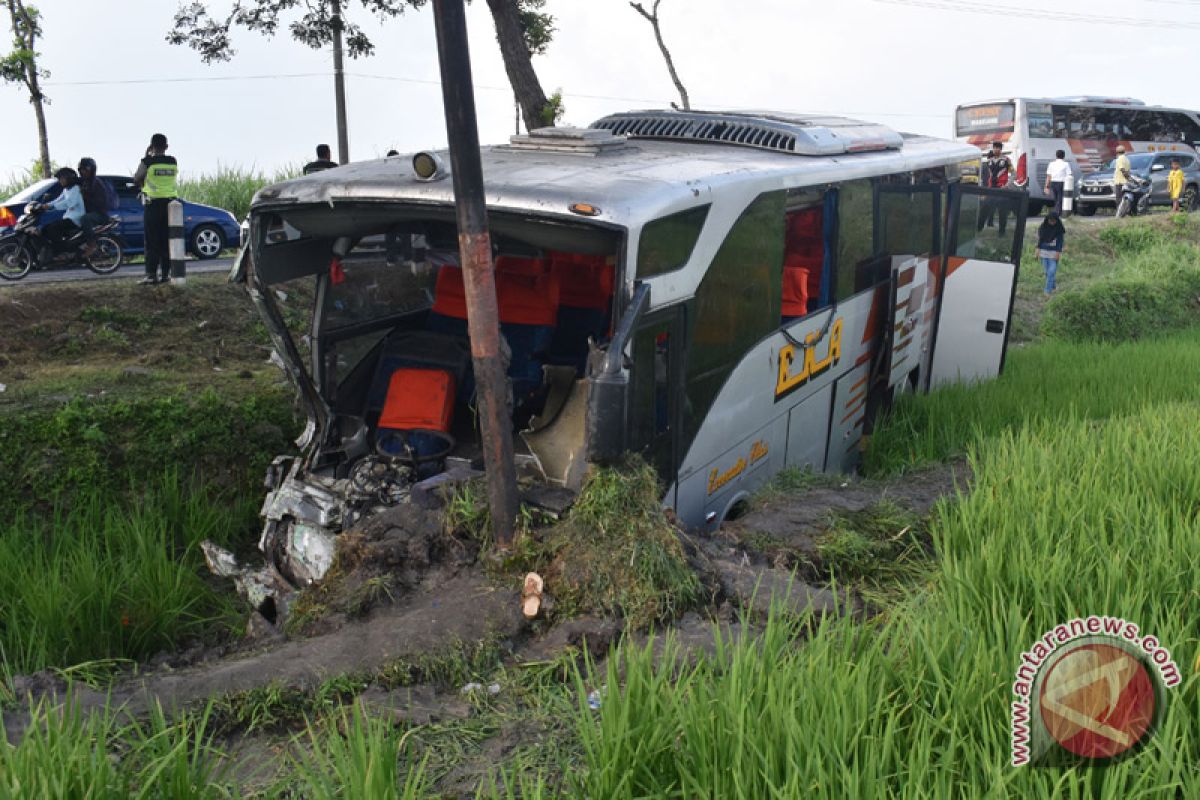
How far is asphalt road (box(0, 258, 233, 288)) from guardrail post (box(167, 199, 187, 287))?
595 mm

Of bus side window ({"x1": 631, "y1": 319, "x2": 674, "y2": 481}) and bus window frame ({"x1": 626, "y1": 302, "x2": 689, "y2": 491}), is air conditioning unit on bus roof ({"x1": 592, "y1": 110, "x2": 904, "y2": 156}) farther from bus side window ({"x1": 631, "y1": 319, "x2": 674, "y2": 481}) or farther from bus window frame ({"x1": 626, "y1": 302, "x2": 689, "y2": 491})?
bus side window ({"x1": 631, "y1": 319, "x2": 674, "y2": 481})

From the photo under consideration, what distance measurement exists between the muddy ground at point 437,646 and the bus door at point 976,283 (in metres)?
5.21

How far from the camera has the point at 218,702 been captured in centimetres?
404

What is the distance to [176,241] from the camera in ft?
40.2

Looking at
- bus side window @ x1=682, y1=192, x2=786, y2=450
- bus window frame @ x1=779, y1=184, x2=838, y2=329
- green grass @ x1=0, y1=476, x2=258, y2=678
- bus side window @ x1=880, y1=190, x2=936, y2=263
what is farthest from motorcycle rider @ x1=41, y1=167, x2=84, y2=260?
bus side window @ x1=682, y1=192, x2=786, y2=450

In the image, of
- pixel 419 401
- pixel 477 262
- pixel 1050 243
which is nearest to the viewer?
pixel 477 262

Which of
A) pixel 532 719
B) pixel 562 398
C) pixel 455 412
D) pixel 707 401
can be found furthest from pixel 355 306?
pixel 532 719

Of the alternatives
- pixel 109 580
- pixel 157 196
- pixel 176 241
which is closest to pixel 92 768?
pixel 109 580

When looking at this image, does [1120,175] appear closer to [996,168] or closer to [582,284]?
[996,168]

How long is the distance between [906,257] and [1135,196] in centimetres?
2347

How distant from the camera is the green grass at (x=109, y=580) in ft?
18.4

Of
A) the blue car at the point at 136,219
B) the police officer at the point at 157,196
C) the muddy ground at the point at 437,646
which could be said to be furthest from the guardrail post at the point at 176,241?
the muddy ground at the point at 437,646

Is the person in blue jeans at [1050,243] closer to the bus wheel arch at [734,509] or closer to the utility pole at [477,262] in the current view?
the bus wheel arch at [734,509]

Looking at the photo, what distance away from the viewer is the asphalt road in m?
12.8
